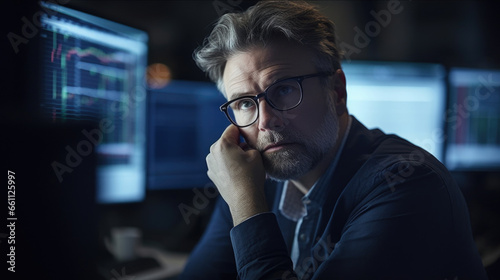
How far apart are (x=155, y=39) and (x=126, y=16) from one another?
137 mm

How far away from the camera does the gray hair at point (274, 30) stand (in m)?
0.64

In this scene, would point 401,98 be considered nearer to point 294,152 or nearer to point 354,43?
point 354,43

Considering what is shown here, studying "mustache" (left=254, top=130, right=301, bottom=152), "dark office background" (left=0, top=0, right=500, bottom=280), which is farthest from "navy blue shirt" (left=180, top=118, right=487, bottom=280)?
"dark office background" (left=0, top=0, right=500, bottom=280)

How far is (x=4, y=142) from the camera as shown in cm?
49

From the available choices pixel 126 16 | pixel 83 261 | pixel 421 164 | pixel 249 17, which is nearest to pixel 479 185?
pixel 421 164

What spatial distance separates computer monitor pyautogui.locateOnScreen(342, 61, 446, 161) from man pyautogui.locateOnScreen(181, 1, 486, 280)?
0.37 meters

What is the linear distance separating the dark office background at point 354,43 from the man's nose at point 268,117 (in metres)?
0.24

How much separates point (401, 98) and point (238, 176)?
76 centimetres

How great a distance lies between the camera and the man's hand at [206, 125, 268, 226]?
0.59 metres

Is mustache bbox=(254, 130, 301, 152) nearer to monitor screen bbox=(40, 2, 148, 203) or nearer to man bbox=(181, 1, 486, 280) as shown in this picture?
man bbox=(181, 1, 486, 280)

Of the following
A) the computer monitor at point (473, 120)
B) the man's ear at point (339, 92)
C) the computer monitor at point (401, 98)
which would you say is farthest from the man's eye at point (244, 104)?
the computer monitor at point (473, 120)

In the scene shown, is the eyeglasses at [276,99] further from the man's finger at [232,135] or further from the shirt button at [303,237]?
the shirt button at [303,237]

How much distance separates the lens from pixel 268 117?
617 mm

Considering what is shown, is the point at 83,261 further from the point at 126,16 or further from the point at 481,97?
the point at 481,97
